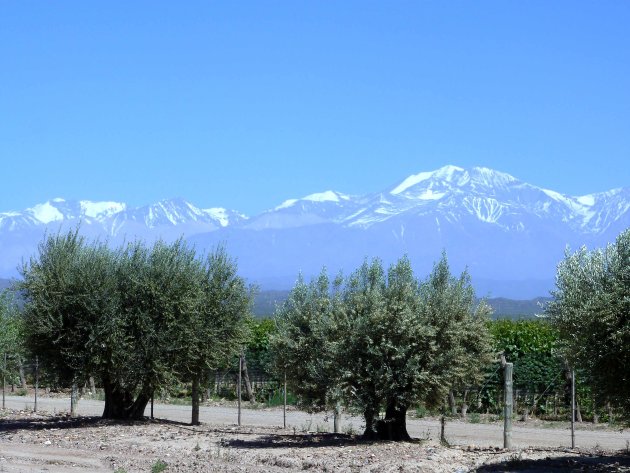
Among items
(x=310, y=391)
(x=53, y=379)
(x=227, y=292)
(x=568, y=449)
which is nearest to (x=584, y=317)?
(x=568, y=449)

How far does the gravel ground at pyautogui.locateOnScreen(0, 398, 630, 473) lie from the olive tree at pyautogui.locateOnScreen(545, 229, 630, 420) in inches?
70.7

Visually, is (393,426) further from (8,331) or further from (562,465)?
(8,331)

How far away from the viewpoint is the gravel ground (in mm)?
19641

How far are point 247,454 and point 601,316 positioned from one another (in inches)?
315

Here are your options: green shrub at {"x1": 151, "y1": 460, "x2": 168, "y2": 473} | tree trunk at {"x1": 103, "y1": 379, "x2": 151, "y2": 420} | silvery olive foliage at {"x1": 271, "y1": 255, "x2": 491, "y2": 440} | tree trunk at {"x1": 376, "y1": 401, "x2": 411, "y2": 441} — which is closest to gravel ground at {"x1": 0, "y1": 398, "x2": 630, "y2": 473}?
green shrub at {"x1": 151, "y1": 460, "x2": 168, "y2": 473}

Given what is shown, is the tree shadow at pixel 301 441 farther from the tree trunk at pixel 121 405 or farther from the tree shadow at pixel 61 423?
the tree trunk at pixel 121 405

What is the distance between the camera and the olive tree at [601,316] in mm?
17875

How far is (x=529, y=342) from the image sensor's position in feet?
114

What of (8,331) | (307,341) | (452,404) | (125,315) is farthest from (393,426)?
(8,331)

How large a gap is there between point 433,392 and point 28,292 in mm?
11709

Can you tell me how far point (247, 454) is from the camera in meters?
21.5

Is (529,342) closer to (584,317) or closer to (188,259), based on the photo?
(188,259)

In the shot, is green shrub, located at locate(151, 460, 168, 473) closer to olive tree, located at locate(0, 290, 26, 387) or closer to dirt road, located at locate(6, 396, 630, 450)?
dirt road, located at locate(6, 396, 630, 450)

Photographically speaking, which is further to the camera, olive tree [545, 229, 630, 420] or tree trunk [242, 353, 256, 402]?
tree trunk [242, 353, 256, 402]
